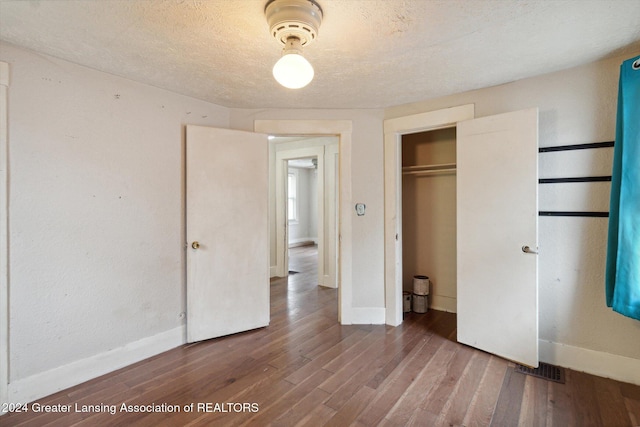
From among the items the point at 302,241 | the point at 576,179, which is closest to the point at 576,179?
the point at 576,179

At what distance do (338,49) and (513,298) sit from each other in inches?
91.5

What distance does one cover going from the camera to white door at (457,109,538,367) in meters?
2.35

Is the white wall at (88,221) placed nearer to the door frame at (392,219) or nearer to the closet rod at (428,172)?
the door frame at (392,219)

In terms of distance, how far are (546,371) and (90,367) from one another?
343cm

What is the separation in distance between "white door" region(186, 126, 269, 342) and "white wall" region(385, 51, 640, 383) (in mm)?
2468

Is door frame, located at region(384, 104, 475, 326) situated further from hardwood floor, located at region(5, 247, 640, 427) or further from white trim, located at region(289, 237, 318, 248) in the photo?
white trim, located at region(289, 237, 318, 248)

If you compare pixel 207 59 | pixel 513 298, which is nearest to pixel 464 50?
pixel 207 59

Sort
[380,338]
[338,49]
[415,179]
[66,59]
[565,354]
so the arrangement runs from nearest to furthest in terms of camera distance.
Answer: [338,49], [66,59], [565,354], [380,338], [415,179]

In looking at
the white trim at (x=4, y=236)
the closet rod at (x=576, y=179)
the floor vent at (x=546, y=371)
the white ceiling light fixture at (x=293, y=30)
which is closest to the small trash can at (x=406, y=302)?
the floor vent at (x=546, y=371)

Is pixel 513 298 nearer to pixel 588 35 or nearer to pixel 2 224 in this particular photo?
pixel 588 35

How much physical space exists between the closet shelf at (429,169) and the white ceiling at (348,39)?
40.7 inches

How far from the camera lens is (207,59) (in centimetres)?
213

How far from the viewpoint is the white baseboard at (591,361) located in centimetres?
213

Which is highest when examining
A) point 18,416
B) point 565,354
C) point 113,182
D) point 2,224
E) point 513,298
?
point 113,182
